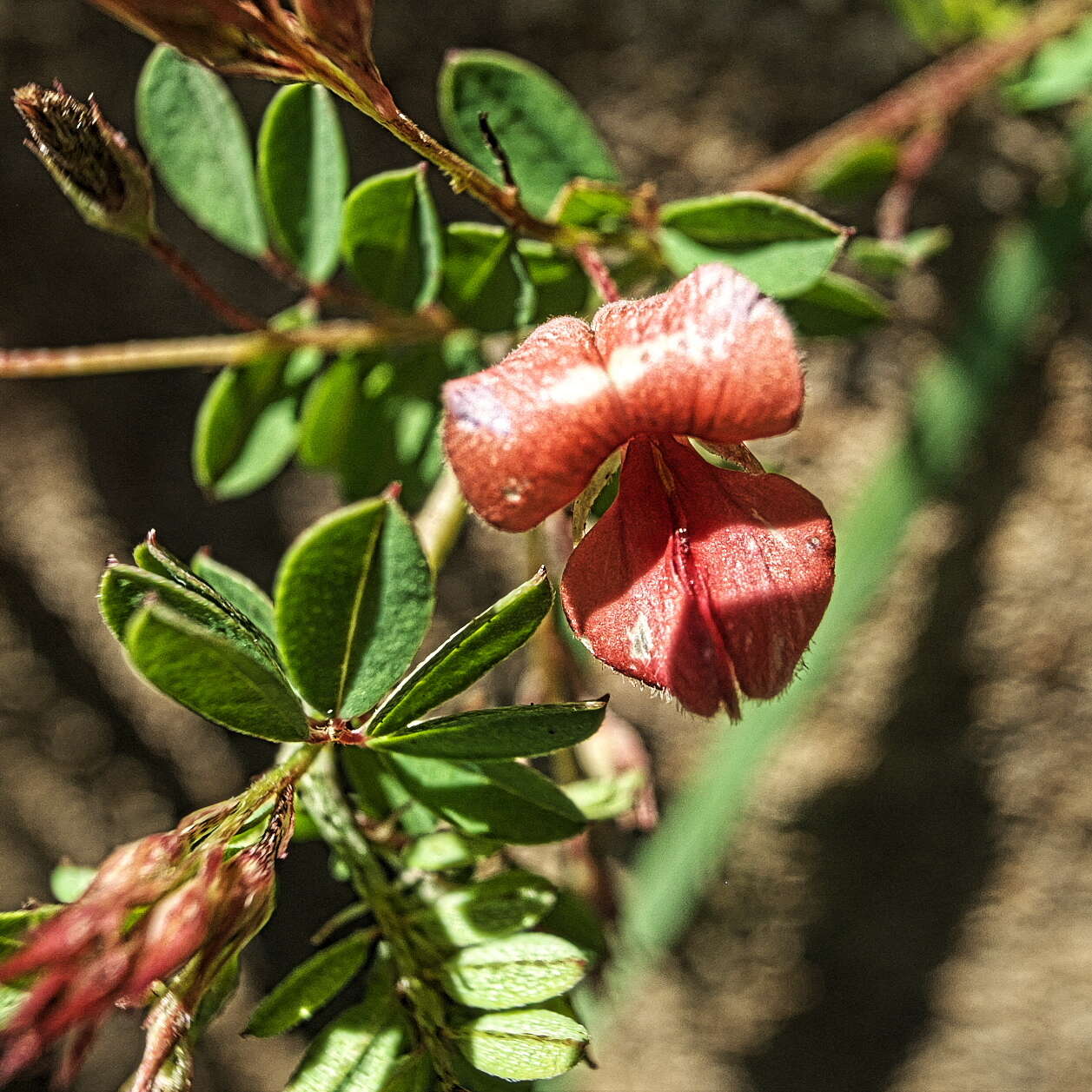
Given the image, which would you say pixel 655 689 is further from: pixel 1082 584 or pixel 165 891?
pixel 1082 584

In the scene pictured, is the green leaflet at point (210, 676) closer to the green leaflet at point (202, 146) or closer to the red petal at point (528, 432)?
the red petal at point (528, 432)

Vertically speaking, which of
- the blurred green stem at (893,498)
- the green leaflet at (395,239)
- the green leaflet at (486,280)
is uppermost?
the green leaflet at (395,239)

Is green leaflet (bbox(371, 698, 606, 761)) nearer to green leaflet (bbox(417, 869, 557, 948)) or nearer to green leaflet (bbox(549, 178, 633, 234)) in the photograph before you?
green leaflet (bbox(417, 869, 557, 948))

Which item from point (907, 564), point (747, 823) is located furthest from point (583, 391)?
point (747, 823)

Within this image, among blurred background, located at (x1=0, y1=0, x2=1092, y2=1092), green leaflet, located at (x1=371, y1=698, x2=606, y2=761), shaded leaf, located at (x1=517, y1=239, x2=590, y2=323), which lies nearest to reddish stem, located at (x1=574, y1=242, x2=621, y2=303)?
shaded leaf, located at (x1=517, y1=239, x2=590, y2=323)

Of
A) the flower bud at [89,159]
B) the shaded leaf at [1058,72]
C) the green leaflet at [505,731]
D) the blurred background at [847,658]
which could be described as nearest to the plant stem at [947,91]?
the shaded leaf at [1058,72]

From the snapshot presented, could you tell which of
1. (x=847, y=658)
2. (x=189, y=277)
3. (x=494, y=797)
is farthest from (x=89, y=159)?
(x=847, y=658)

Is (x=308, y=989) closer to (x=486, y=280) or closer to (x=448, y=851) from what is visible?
(x=448, y=851)
